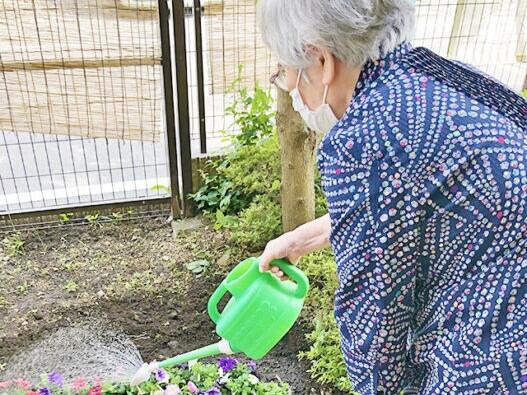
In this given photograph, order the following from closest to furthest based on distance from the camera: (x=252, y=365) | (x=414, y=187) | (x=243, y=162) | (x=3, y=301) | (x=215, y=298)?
1. (x=414, y=187)
2. (x=215, y=298)
3. (x=252, y=365)
4. (x=3, y=301)
5. (x=243, y=162)

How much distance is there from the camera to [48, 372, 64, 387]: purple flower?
2.22 metres

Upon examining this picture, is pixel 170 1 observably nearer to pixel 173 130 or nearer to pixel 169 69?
pixel 169 69

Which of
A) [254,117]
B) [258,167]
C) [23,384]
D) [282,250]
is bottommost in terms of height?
[23,384]

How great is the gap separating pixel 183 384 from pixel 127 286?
696mm

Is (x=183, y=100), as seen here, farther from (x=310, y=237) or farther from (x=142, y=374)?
(x=310, y=237)

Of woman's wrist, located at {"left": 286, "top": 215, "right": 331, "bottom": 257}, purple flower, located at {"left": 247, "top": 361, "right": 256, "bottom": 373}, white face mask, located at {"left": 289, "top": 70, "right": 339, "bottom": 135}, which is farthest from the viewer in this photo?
purple flower, located at {"left": 247, "top": 361, "right": 256, "bottom": 373}

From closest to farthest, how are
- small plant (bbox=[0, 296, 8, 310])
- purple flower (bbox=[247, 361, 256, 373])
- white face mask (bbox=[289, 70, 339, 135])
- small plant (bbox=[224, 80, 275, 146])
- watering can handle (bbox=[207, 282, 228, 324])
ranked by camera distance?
white face mask (bbox=[289, 70, 339, 135])
watering can handle (bbox=[207, 282, 228, 324])
purple flower (bbox=[247, 361, 256, 373])
small plant (bbox=[0, 296, 8, 310])
small plant (bbox=[224, 80, 275, 146])

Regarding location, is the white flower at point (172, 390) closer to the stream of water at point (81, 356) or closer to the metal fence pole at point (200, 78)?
the stream of water at point (81, 356)

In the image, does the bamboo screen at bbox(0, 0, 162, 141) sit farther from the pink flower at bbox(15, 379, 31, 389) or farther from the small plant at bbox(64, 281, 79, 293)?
the pink flower at bbox(15, 379, 31, 389)

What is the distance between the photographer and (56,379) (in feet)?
7.32

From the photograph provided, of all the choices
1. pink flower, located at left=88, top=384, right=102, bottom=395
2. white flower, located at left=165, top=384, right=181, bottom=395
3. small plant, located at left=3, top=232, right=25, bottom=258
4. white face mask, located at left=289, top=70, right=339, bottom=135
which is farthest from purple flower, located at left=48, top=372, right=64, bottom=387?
white face mask, located at left=289, top=70, right=339, bottom=135

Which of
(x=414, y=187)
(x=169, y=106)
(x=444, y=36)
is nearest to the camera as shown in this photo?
(x=414, y=187)

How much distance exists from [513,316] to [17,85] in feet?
7.94

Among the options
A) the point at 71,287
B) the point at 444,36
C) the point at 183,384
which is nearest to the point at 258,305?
the point at 183,384
